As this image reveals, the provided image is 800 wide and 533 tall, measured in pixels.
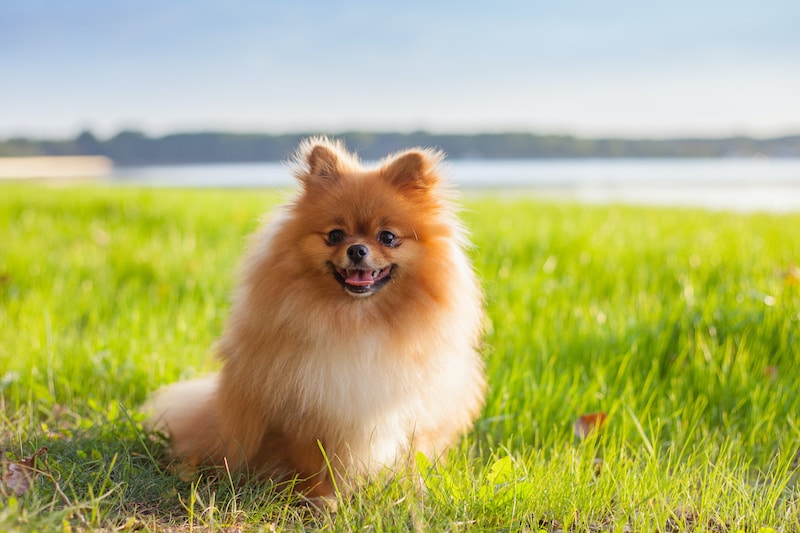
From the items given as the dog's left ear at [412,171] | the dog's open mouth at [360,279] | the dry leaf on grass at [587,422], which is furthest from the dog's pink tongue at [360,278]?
the dry leaf on grass at [587,422]

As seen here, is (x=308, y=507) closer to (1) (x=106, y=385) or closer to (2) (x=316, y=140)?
(2) (x=316, y=140)

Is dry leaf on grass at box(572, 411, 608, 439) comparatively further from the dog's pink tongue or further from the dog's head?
the dog's pink tongue

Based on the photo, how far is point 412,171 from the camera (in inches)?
117

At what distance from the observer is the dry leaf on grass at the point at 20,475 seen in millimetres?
2576

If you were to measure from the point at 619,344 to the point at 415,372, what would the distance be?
6.65ft

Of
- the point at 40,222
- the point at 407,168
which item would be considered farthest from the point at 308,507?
the point at 40,222

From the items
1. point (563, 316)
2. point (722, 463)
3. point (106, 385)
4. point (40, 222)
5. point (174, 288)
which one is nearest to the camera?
point (722, 463)

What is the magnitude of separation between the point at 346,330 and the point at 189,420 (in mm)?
1082

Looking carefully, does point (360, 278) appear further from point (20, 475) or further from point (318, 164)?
point (20, 475)

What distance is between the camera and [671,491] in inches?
111

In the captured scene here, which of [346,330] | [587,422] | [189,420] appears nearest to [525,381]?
[587,422]

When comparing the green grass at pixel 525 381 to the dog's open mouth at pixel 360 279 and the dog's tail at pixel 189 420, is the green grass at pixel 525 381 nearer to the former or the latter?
the dog's tail at pixel 189 420

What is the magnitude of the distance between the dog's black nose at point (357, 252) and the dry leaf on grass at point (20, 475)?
1416 mm

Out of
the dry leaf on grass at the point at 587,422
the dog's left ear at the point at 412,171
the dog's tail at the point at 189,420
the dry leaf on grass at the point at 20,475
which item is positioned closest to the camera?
the dry leaf on grass at the point at 20,475
